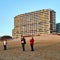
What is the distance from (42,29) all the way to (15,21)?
39803mm

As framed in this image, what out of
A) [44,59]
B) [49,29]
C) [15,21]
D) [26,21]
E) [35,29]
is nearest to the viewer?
[44,59]

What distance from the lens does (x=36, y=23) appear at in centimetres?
15138

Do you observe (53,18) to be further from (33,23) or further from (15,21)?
(15,21)

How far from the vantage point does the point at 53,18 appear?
146375mm

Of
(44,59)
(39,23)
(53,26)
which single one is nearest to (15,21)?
(39,23)

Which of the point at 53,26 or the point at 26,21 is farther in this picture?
the point at 26,21

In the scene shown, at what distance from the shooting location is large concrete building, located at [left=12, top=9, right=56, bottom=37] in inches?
5645

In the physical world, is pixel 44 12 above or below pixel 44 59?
above

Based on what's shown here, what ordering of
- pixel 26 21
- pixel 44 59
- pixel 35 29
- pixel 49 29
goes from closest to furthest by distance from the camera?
pixel 44 59, pixel 49 29, pixel 35 29, pixel 26 21

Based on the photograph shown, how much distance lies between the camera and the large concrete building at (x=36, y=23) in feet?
470

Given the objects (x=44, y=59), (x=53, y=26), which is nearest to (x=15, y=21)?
(x=53, y=26)

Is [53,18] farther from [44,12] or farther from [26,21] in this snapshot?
[26,21]

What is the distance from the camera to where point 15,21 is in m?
181

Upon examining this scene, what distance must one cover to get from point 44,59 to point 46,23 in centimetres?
12833
